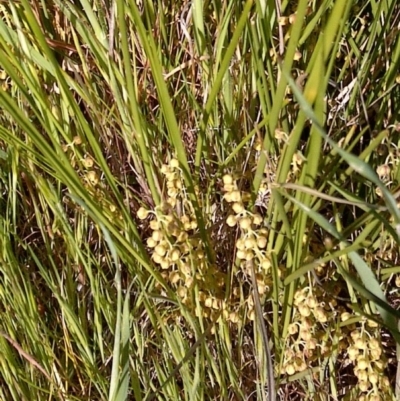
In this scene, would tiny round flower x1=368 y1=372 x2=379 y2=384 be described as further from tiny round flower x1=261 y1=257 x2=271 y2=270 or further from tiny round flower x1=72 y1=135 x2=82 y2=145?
tiny round flower x1=72 y1=135 x2=82 y2=145

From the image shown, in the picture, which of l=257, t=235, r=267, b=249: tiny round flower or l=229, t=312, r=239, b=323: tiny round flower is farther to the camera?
l=229, t=312, r=239, b=323: tiny round flower

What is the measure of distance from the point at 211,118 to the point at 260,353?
340 millimetres

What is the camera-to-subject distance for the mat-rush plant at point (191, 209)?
0.73 meters

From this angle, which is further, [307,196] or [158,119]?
[158,119]

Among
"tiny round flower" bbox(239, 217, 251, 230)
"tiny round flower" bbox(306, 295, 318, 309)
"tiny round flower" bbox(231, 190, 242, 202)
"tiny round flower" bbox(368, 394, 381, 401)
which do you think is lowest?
"tiny round flower" bbox(368, 394, 381, 401)

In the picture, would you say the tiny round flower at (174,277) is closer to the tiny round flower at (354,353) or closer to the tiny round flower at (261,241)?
the tiny round flower at (261,241)

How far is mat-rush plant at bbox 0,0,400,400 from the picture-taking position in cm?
73

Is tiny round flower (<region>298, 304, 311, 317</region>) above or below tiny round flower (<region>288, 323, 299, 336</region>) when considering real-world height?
above

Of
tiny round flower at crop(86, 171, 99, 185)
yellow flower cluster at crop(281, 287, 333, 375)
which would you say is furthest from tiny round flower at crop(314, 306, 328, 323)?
tiny round flower at crop(86, 171, 99, 185)

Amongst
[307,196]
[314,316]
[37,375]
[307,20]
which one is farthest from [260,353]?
[307,20]

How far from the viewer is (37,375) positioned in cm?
91

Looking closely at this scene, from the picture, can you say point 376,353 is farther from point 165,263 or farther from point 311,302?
point 165,263

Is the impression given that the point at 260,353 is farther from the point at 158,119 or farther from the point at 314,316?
the point at 158,119

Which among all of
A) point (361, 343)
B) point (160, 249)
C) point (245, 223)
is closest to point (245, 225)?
point (245, 223)
